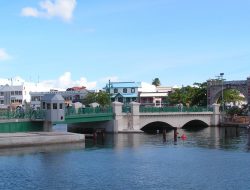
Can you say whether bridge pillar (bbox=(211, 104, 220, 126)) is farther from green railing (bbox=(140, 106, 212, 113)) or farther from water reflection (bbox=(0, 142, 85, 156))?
water reflection (bbox=(0, 142, 85, 156))

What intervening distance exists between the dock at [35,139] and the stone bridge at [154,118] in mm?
24096

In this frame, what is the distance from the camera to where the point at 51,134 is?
77625 millimetres

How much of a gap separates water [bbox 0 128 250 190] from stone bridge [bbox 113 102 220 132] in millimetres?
22639

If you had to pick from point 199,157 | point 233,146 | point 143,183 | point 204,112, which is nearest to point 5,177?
point 143,183

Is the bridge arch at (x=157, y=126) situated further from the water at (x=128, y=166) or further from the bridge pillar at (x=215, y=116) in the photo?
the water at (x=128, y=166)

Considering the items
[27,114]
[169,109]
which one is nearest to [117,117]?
[169,109]

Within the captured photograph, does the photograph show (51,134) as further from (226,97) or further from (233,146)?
(226,97)

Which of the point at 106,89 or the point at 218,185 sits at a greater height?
the point at 106,89

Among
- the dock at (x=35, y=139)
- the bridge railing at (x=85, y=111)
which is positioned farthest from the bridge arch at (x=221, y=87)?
the dock at (x=35, y=139)

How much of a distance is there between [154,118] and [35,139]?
43173 millimetres

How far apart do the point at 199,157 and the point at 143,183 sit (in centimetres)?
1896

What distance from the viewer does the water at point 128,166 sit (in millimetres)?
46688

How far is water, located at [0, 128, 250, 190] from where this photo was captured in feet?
153

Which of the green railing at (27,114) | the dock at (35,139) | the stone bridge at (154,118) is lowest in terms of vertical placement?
the dock at (35,139)
